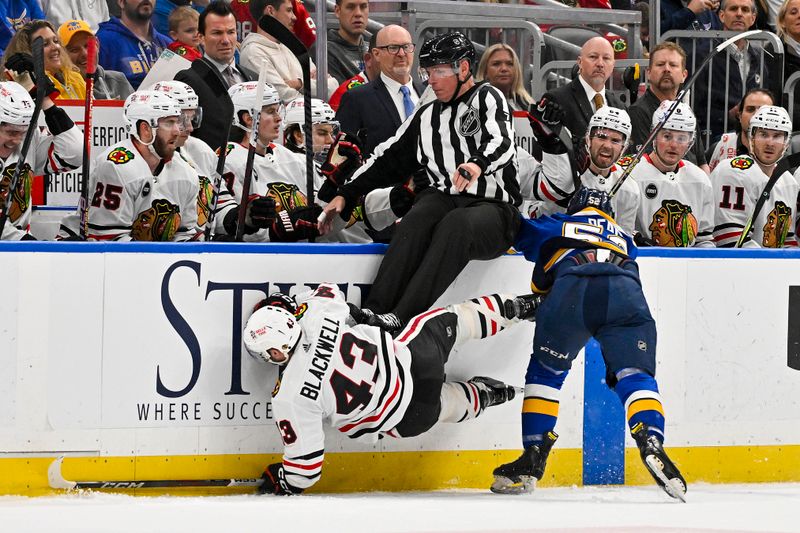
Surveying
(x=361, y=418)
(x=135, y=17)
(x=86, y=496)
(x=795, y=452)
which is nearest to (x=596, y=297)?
(x=361, y=418)

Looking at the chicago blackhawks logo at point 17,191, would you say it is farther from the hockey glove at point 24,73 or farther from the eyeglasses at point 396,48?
the eyeglasses at point 396,48

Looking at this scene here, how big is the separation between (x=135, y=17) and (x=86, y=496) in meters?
2.93

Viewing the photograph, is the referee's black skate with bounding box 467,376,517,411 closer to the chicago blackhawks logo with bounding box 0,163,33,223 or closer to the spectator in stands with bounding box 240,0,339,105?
the chicago blackhawks logo with bounding box 0,163,33,223

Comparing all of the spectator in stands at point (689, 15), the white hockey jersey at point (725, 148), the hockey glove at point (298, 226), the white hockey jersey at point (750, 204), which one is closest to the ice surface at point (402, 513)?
the hockey glove at point (298, 226)

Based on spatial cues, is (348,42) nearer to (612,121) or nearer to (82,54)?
(82,54)

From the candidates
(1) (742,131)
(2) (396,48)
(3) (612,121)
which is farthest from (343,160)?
(1) (742,131)

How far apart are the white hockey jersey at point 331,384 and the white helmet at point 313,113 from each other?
5.21 ft

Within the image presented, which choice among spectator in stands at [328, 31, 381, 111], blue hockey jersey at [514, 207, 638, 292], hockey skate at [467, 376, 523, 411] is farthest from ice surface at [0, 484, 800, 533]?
spectator in stands at [328, 31, 381, 111]

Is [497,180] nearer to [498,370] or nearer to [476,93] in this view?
[476,93]

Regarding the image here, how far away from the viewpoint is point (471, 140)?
504 centimetres

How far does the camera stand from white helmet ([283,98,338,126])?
608cm

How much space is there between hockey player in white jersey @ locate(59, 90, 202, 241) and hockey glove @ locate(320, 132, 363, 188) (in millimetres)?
560

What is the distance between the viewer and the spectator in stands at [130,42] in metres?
6.63

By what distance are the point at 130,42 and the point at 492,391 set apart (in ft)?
9.26
